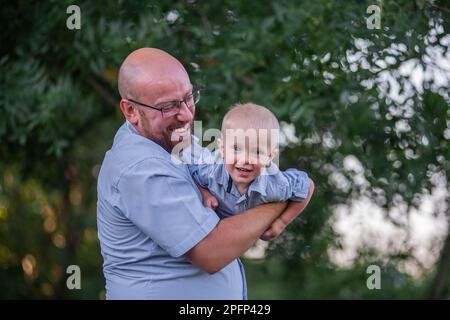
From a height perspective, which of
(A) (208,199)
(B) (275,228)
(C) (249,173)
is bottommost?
(B) (275,228)

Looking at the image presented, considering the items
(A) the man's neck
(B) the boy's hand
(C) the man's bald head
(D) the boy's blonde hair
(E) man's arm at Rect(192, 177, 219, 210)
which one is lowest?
(B) the boy's hand

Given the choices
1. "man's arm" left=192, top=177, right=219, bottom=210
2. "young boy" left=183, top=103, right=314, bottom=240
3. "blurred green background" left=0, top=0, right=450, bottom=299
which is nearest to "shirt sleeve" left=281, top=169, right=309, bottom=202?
"young boy" left=183, top=103, right=314, bottom=240

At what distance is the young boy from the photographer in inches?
108

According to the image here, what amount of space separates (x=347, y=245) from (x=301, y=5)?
6.73 feet

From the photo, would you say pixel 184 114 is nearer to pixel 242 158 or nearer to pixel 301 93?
pixel 242 158

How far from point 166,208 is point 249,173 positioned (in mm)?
313

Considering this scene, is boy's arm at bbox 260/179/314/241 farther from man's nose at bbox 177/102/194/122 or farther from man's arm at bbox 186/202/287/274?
man's nose at bbox 177/102/194/122

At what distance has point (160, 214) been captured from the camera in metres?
2.69

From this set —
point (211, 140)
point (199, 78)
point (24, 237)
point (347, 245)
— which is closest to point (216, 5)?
point (199, 78)

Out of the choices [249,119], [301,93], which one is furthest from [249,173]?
[301,93]

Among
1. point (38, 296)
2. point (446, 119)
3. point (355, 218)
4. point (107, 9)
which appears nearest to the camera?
point (446, 119)

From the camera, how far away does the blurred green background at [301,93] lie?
4293mm
